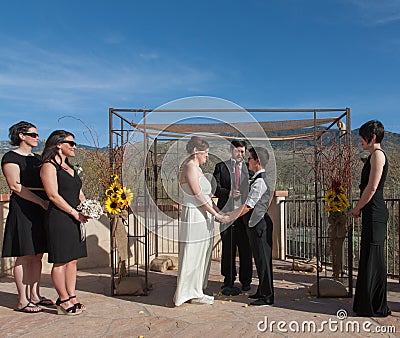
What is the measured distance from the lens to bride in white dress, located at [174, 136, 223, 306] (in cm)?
358

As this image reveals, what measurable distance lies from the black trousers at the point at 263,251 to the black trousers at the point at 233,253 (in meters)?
0.58

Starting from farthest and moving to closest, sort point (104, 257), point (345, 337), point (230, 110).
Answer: point (104, 257)
point (230, 110)
point (345, 337)

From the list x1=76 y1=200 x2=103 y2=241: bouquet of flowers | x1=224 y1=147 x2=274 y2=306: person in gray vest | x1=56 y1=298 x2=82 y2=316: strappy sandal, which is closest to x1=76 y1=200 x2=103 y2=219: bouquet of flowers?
x1=76 y1=200 x2=103 y2=241: bouquet of flowers

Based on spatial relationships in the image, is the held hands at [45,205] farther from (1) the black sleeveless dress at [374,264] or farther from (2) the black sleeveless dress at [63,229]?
(1) the black sleeveless dress at [374,264]

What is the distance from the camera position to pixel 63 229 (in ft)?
10.8

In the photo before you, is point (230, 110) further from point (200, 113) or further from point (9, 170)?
point (9, 170)

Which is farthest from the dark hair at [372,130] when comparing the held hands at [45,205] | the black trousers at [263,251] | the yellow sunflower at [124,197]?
the held hands at [45,205]

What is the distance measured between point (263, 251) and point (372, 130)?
1.34 metres

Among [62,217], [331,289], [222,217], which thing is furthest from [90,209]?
[331,289]

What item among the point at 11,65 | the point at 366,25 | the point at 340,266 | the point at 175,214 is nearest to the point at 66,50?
the point at 11,65

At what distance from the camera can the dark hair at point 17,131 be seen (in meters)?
3.49

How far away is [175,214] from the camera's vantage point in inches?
247

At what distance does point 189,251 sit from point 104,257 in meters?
2.23

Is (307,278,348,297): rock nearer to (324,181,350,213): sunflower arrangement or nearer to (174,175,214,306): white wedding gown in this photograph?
(324,181,350,213): sunflower arrangement
